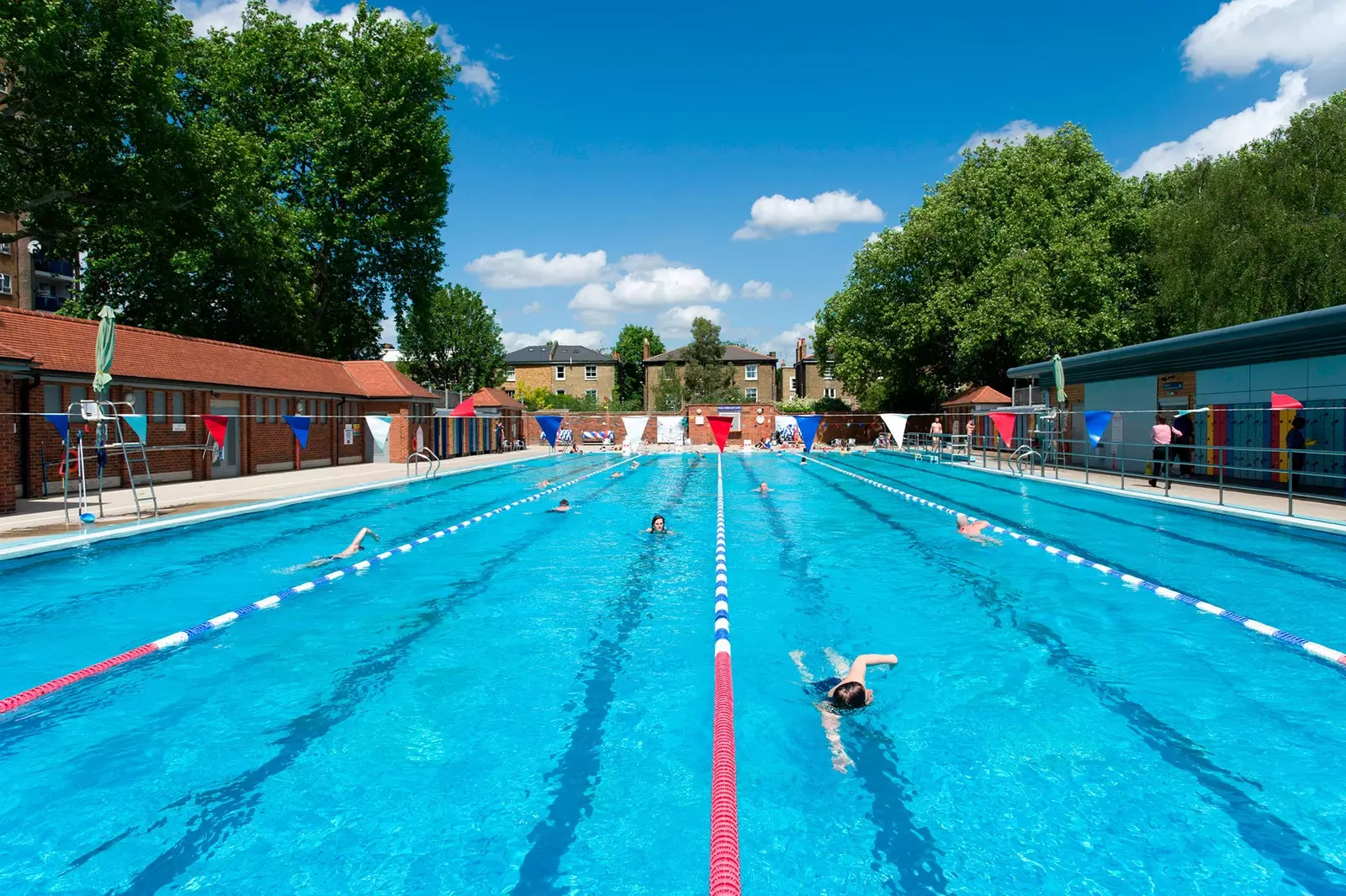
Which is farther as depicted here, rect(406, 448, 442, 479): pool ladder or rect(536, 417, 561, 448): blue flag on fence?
rect(536, 417, 561, 448): blue flag on fence

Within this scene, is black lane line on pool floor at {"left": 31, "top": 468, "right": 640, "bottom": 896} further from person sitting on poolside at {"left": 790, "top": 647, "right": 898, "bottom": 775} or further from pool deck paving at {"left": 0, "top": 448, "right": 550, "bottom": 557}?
pool deck paving at {"left": 0, "top": 448, "right": 550, "bottom": 557}

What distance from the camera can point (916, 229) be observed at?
39312 millimetres

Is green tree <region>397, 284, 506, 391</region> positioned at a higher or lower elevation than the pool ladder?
higher

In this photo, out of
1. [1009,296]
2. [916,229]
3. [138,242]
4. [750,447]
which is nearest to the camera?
[138,242]

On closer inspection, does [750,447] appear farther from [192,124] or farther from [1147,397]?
[192,124]

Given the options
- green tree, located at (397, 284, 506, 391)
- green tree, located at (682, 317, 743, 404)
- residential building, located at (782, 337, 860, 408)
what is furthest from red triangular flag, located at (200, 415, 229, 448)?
residential building, located at (782, 337, 860, 408)

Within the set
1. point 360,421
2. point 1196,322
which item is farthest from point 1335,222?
point 360,421

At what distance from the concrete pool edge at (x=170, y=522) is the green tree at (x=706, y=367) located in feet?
128

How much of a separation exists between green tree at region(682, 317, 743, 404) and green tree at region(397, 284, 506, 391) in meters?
15.4

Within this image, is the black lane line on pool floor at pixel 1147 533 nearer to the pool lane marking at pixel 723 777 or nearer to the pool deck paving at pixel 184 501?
the pool lane marking at pixel 723 777

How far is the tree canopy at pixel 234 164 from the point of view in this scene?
66.4 ft

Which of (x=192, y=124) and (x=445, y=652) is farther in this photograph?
(x=192, y=124)

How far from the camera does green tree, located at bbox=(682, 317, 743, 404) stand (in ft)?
196

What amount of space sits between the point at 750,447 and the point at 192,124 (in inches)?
1264
